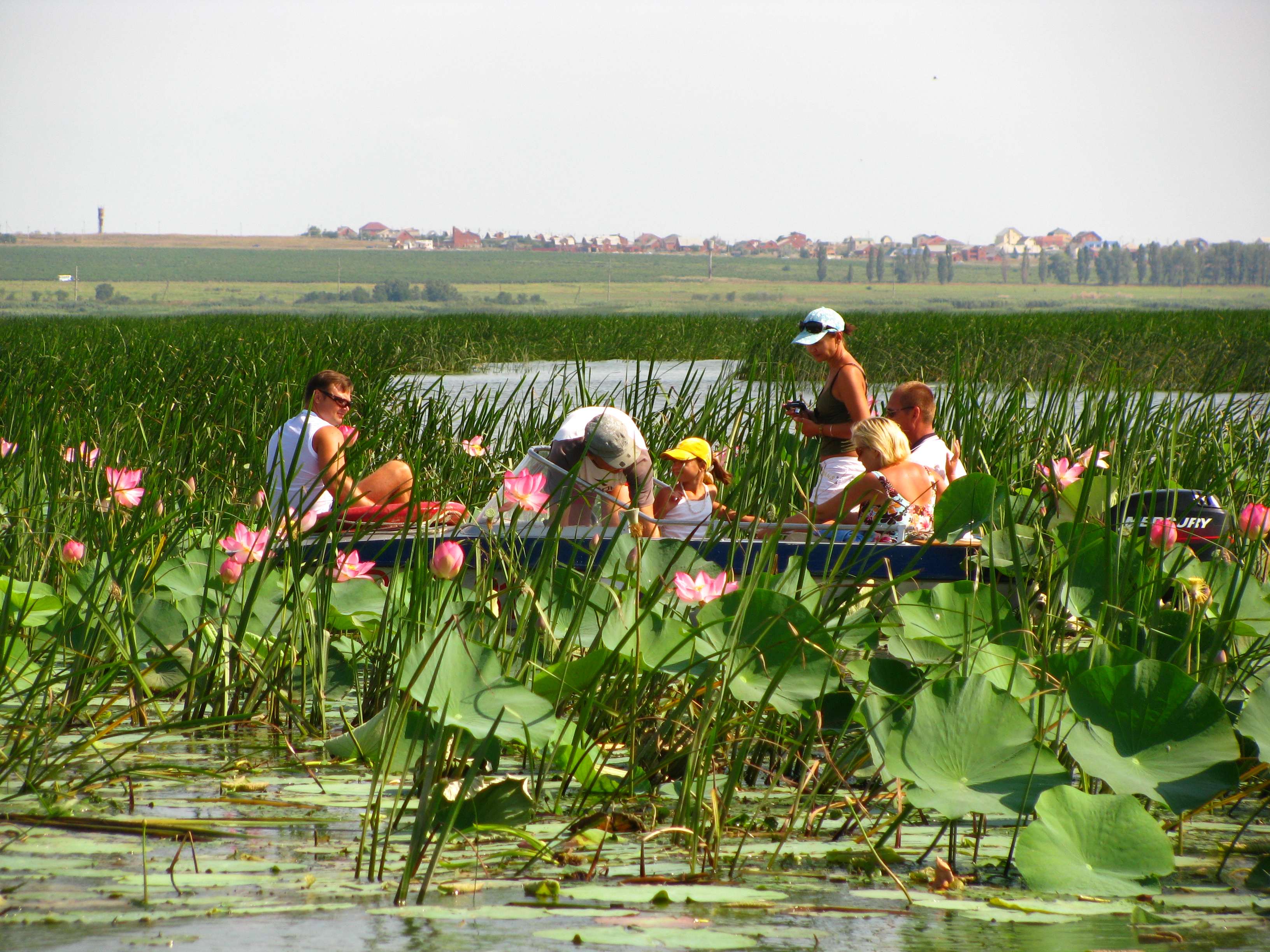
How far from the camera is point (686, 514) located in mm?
3125

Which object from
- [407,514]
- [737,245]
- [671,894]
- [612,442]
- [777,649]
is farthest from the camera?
[737,245]

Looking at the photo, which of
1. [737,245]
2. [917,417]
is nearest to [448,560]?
[917,417]

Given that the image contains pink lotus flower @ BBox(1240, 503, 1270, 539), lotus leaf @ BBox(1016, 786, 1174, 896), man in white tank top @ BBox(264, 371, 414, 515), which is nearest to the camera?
lotus leaf @ BBox(1016, 786, 1174, 896)

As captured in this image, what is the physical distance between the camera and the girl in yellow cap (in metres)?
3.07

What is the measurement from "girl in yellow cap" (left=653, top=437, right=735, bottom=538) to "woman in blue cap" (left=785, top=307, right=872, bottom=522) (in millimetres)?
569

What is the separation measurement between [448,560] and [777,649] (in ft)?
1.90

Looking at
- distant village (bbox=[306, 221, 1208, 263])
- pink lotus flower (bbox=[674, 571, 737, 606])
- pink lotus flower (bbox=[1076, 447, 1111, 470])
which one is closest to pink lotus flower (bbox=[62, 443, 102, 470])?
pink lotus flower (bbox=[674, 571, 737, 606])

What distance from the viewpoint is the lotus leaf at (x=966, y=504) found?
2.13 meters

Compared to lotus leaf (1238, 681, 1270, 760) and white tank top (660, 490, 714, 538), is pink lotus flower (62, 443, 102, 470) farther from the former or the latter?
lotus leaf (1238, 681, 1270, 760)

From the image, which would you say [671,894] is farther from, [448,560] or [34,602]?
[34,602]

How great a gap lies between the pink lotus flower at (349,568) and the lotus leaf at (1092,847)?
52.0 inches

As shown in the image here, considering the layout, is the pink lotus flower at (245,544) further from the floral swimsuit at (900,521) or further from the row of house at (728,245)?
the row of house at (728,245)

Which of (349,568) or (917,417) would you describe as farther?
(917,417)

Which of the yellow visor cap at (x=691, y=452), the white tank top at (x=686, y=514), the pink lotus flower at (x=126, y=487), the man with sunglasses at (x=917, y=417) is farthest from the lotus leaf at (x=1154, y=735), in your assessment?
the man with sunglasses at (x=917, y=417)
